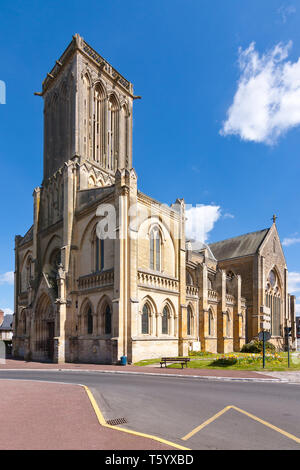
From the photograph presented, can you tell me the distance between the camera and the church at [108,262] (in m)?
26.6

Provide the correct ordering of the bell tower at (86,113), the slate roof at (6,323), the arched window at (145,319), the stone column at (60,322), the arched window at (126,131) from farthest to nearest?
the slate roof at (6,323), the arched window at (126,131), the bell tower at (86,113), the stone column at (60,322), the arched window at (145,319)

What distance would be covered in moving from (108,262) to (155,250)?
455 cm

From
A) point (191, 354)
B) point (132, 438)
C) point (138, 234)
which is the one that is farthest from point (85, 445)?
point (191, 354)

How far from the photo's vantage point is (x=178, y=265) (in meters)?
31.6

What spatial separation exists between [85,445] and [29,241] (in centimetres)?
3680

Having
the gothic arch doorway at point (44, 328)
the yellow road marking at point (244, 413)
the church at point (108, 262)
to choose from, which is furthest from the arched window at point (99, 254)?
the yellow road marking at point (244, 413)

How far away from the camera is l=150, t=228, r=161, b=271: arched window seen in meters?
29.5

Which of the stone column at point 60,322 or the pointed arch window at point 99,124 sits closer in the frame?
the stone column at point 60,322

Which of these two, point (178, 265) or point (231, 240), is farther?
point (231, 240)

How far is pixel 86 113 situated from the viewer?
37.1m

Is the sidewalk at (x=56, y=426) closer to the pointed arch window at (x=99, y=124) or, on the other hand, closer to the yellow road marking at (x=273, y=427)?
the yellow road marking at (x=273, y=427)

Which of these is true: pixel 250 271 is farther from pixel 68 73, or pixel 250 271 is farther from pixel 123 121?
pixel 68 73

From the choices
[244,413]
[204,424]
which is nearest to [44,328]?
[244,413]

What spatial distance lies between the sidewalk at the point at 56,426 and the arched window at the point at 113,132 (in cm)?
3104
